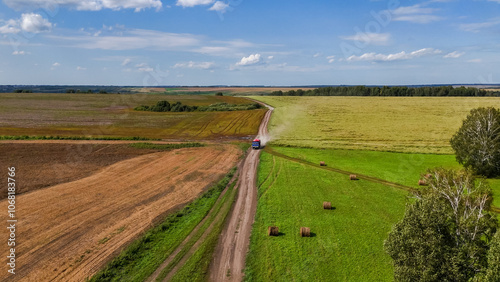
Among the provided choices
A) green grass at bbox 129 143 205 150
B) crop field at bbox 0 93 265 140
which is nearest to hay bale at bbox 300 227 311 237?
green grass at bbox 129 143 205 150

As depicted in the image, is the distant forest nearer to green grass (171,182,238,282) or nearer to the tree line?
the tree line

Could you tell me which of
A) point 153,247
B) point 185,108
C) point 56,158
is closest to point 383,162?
point 153,247

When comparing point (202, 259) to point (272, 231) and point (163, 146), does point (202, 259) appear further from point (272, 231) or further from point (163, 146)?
point (163, 146)

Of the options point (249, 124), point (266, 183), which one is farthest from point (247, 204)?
point (249, 124)

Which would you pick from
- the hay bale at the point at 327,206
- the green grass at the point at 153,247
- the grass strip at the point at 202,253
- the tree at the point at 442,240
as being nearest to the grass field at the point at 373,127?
the hay bale at the point at 327,206

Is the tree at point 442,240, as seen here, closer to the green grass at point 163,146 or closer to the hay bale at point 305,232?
the hay bale at point 305,232

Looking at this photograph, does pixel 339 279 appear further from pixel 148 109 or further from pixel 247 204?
pixel 148 109
